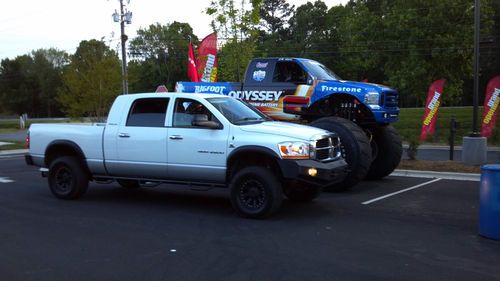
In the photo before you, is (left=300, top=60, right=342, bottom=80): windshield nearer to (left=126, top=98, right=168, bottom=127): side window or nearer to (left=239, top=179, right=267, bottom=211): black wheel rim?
(left=126, top=98, right=168, bottom=127): side window

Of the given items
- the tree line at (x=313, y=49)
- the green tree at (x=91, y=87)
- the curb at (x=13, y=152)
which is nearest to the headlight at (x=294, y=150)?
the tree line at (x=313, y=49)

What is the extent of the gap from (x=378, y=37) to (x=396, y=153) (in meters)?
28.4

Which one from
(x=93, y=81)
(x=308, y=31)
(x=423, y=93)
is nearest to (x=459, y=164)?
(x=93, y=81)

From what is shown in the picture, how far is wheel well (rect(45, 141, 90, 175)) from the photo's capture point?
907cm

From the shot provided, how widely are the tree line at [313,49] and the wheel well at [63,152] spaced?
1039 cm

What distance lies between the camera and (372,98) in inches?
410

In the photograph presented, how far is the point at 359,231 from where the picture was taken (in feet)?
22.4

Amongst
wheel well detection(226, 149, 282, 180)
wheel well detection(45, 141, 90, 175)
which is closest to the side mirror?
wheel well detection(226, 149, 282, 180)

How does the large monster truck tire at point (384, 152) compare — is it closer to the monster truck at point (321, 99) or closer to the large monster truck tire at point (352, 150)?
the monster truck at point (321, 99)

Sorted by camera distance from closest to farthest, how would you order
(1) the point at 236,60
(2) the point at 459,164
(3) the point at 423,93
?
(2) the point at 459,164, (1) the point at 236,60, (3) the point at 423,93

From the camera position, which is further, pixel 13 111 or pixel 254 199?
pixel 13 111

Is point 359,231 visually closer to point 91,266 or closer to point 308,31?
point 91,266

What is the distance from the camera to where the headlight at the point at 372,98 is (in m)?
10.4

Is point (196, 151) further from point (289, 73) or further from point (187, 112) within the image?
point (289, 73)
